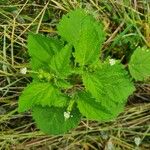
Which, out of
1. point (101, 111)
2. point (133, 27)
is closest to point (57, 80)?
point (101, 111)

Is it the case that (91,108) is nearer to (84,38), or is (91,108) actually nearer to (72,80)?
(72,80)

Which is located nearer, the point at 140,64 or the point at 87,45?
the point at 87,45

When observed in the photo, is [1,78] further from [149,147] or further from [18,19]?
[149,147]

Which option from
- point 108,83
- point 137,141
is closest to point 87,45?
point 108,83

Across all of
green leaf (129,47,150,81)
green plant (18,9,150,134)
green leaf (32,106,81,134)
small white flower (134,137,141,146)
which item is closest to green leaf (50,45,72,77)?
green plant (18,9,150,134)

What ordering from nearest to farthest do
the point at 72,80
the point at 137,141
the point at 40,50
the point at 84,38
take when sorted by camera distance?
the point at 84,38
the point at 40,50
the point at 72,80
the point at 137,141

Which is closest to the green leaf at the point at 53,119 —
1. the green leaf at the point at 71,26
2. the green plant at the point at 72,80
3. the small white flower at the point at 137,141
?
the green plant at the point at 72,80

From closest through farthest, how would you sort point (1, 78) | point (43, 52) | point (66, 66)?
point (66, 66), point (43, 52), point (1, 78)
